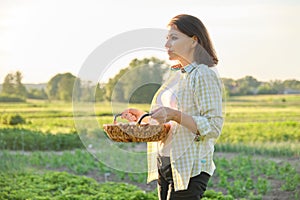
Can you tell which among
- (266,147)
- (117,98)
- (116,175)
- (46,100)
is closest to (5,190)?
(116,175)

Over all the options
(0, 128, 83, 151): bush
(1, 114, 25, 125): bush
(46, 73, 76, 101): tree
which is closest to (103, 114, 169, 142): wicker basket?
(0, 128, 83, 151): bush

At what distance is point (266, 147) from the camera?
7613 mm

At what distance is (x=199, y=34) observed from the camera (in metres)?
2.20

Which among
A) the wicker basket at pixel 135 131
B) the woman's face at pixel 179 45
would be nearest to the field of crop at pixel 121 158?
the wicker basket at pixel 135 131

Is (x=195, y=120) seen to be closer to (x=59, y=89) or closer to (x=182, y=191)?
(x=182, y=191)

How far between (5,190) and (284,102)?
463cm

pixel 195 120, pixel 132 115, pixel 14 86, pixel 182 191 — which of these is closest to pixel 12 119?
pixel 14 86

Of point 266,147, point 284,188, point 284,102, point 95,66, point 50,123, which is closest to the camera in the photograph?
point 95,66

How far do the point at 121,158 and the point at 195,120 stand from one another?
1.30 ft

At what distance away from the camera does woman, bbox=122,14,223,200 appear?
6.90 ft

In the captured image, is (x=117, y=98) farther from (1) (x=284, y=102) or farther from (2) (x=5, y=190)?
(1) (x=284, y=102)

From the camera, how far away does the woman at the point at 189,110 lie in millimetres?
2104

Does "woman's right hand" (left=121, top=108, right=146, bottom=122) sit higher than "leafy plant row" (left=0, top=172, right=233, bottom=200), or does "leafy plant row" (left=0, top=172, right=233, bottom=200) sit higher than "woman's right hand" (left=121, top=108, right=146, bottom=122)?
"woman's right hand" (left=121, top=108, right=146, bottom=122)

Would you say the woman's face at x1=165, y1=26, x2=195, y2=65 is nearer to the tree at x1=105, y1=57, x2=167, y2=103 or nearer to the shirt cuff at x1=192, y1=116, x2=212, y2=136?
the tree at x1=105, y1=57, x2=167, y2=103
